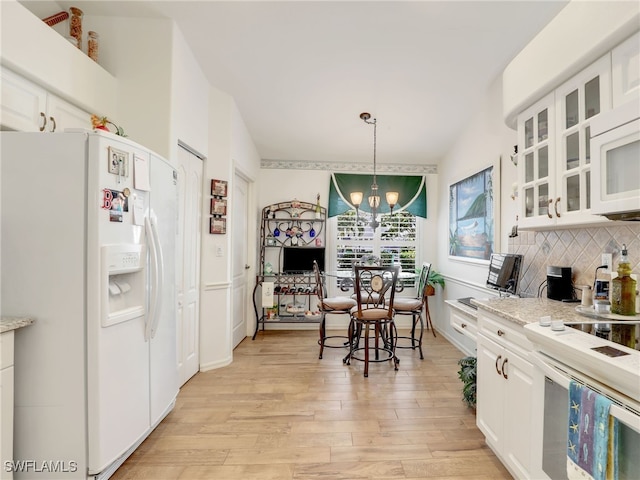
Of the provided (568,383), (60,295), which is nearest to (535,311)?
(568,383)

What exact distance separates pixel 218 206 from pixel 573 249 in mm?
3032

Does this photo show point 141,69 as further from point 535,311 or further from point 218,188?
point 535,311

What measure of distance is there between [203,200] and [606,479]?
10.6 feet

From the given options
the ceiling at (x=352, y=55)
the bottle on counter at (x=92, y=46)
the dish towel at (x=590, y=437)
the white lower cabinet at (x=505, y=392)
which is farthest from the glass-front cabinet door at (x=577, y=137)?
the bottle on counter at (x=92, y=46)

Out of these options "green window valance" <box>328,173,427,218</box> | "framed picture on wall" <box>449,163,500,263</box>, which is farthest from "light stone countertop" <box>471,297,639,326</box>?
"green window valance" <box>328,173,427,218</box>

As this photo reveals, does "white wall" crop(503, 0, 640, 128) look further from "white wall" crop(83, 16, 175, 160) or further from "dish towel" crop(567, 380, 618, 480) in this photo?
"white wall" crop(83, 16, 175, 160)

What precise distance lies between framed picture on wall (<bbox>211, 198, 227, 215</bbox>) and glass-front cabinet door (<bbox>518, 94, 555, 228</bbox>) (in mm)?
2671

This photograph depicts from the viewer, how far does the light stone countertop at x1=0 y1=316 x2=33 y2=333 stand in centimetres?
136

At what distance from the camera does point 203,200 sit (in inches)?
121

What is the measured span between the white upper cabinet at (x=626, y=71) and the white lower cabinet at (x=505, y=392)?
1.18 meters

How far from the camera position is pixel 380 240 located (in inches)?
188

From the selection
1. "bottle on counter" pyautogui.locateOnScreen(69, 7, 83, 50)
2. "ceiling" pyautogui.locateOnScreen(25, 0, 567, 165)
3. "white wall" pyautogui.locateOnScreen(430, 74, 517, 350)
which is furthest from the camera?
"white wall" pyautogui.locateOnScreen(430, 74, 517, 350)

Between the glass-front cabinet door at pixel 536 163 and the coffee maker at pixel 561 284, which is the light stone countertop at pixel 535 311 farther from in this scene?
the glass-front cabinet door at pixel 536 163

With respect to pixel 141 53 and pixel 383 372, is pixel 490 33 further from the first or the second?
pixel 383 372
